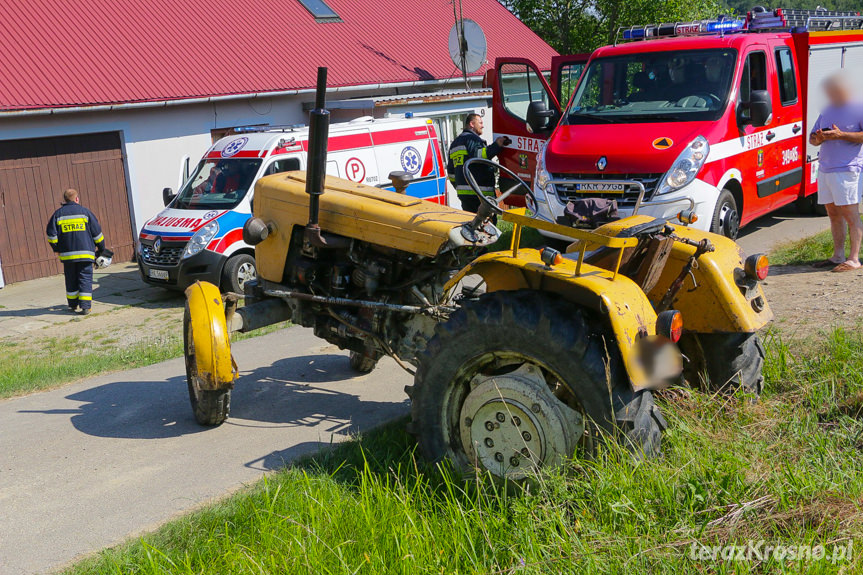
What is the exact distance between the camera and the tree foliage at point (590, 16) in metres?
28.6

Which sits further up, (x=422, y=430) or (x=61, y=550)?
(x=422, y=430)

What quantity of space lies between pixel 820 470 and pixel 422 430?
1.97 meters

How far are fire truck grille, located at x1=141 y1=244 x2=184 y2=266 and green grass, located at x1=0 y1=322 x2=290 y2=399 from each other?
1.70 meters

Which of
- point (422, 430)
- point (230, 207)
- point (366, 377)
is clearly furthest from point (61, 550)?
point (230, 207)

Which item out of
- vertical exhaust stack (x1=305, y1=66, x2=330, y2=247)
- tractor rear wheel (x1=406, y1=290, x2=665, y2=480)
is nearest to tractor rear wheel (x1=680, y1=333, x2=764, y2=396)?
tractor rear wheel (x1=406, y1=290, x2=665, y2=480)

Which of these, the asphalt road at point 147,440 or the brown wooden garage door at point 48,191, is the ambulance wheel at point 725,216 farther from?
the brown wooden garage door at point 48,191

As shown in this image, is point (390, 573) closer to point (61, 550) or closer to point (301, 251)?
point (61, 550)

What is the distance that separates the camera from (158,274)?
11875 mm

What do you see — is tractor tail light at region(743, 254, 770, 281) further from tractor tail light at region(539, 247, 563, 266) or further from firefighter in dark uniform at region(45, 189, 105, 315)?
firefighter in dark uniform at region(45, 189, 105, 315)

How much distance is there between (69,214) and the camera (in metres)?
11.6

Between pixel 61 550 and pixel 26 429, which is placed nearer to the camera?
pixel 61 550

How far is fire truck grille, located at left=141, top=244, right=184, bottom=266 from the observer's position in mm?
11695

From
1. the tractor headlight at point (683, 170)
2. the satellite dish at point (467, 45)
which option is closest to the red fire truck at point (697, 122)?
the tractor headlight at point (683, 170)

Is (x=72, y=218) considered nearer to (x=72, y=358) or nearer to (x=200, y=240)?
(x=200, y=240)
